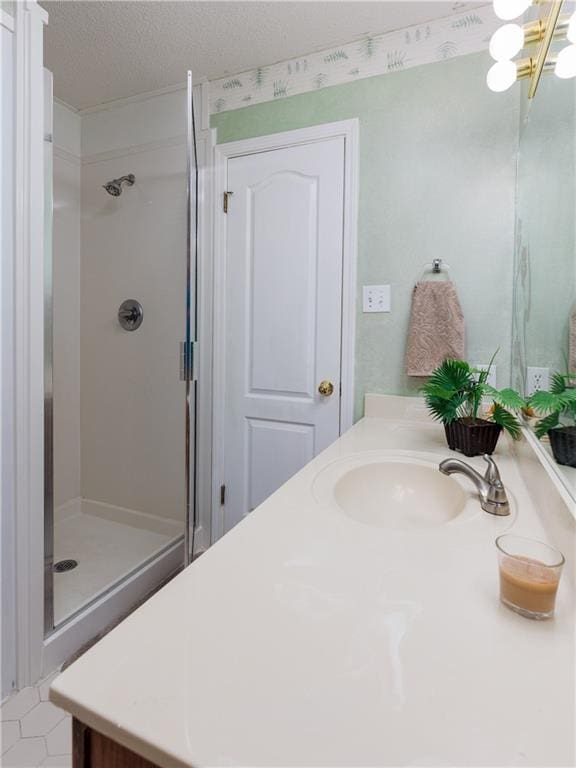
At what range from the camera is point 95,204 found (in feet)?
7.78

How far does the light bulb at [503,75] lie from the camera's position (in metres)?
1.14

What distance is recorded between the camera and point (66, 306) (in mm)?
2404

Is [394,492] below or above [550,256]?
below

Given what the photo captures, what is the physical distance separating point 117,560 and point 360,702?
198cm

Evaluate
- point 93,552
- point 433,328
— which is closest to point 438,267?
point 433,328

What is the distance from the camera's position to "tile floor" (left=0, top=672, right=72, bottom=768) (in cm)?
108

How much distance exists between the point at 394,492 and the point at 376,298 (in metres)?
0.88

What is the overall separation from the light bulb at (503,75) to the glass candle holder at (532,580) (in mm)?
1266

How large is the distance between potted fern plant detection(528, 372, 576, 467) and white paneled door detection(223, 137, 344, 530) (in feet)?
3.38

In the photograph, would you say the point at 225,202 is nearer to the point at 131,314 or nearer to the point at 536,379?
the point at 131,314

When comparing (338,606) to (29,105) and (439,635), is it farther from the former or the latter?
(29,105)

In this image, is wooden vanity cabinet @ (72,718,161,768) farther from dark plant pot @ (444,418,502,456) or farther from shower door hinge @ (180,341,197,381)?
shower door hinge @ (180,341,197,381)

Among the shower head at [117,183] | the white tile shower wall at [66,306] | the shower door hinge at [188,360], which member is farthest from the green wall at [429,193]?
the white tile shower wall at [66,306]

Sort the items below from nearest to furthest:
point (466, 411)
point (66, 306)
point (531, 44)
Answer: point (531, 44) → point (466, 411) → point (66, 306)
